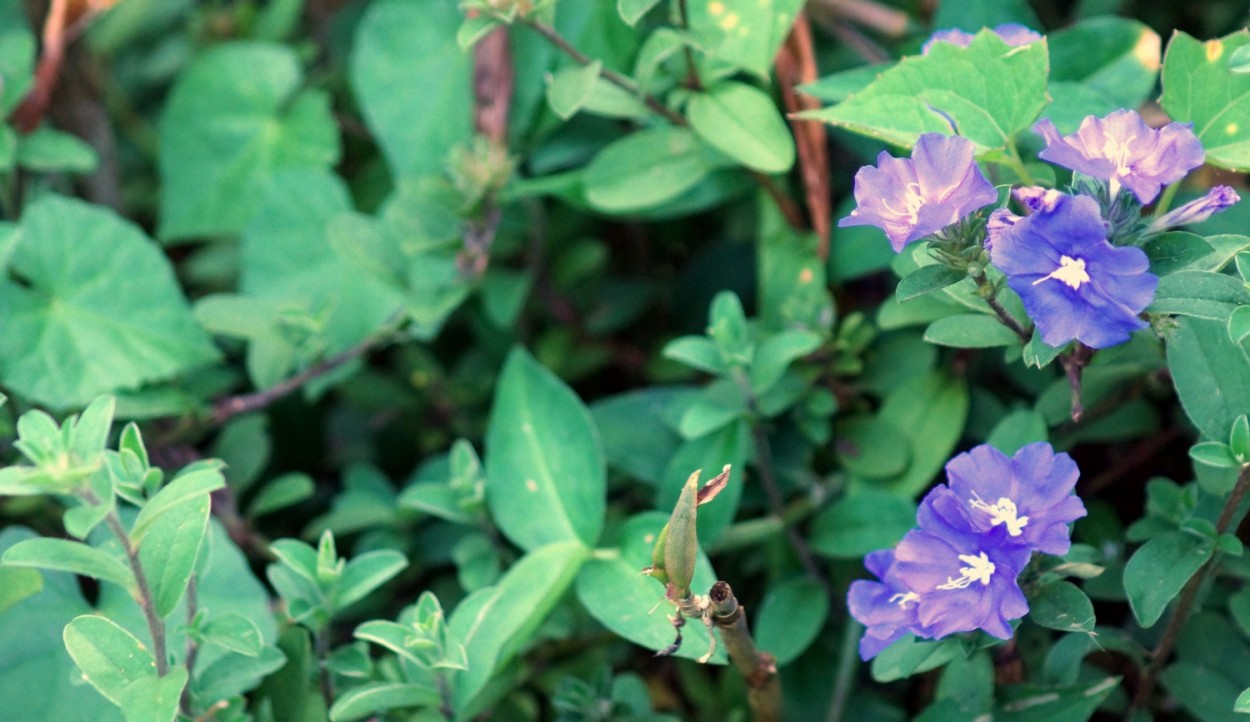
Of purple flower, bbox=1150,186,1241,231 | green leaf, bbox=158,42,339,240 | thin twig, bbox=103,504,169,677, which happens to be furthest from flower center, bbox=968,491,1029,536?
green leaf, bbox=158,42,339,240

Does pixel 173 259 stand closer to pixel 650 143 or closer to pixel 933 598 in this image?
pixel 650 143

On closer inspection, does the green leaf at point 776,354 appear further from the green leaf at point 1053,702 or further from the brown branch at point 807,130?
the green leaf at point 1053,702

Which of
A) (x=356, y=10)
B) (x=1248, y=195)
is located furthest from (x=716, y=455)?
(x=356, y=10)

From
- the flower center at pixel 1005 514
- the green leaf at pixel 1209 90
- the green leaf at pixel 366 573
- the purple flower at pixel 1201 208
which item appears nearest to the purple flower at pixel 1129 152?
the purple flower at pixel 1201 208

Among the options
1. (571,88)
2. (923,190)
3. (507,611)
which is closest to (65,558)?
(507,611)

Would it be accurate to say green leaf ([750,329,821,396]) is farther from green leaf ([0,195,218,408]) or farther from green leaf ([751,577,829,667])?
green leaf ([0,195,218,408])

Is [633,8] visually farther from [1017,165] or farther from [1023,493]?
[1023,493]
